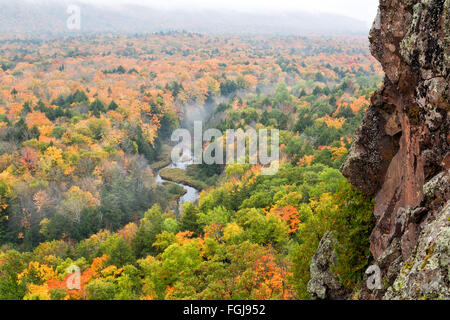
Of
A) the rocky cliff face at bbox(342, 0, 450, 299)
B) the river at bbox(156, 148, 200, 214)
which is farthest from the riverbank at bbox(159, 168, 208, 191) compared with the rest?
the rocky cliff face at bbox(342, 0, 450, 299)

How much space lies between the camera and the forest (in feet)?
77.5

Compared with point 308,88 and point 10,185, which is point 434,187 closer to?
point 10,185

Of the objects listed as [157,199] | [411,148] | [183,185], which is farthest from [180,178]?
[411,148]

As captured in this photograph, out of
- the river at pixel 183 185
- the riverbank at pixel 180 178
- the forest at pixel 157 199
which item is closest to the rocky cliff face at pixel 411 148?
the forest at pixel 157 199

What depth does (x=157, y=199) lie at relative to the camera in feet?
228

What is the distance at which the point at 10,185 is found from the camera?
192 ft

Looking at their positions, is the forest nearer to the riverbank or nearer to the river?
the riverbank

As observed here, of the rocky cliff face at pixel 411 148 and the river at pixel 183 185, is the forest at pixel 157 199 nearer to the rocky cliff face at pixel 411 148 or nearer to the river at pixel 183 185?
the river at pixel 183 185

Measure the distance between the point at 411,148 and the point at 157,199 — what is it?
61914 mm

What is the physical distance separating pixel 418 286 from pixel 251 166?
196ft

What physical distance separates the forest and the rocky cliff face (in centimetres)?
294

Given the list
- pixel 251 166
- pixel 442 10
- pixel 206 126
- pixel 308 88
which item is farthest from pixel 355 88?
pixel 442 10

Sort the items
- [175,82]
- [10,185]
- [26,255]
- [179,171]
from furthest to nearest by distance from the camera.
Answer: [175,82] < [179,171] < [10,185] < [26,255]

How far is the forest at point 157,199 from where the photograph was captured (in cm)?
2362
